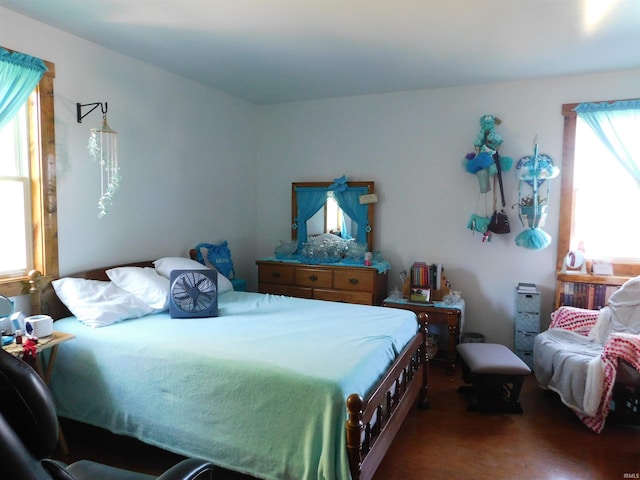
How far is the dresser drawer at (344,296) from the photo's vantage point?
4004 mm

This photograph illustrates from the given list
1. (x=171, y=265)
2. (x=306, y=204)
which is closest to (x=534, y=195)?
(x=306, y=204)

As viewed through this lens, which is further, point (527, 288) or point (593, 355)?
point (527, 288)

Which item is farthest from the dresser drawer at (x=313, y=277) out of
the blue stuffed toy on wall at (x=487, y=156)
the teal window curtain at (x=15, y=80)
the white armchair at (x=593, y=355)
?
the teal window curtain at (x=15, y=80)

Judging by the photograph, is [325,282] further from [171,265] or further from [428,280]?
[171,265]

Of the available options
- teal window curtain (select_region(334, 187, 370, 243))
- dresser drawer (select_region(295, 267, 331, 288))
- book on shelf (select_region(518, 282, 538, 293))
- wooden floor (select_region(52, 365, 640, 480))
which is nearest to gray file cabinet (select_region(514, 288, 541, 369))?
book on shelf (select_region(518, 282, 538, 293))

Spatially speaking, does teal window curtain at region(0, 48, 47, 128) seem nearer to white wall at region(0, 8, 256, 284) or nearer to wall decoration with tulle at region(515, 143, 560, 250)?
white wall at region(0, 8, 256, 284)

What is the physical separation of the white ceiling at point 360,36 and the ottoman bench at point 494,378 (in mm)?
2162

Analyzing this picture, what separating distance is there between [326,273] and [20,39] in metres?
2.88

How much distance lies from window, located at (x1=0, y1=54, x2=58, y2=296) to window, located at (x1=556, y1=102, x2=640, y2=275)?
3.97m

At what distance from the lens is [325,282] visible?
13.7ft

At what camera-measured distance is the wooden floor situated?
7.47 feet

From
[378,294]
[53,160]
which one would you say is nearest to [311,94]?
[378,294]

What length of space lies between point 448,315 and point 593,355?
3.52ft

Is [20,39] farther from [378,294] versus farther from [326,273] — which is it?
[378,294]
